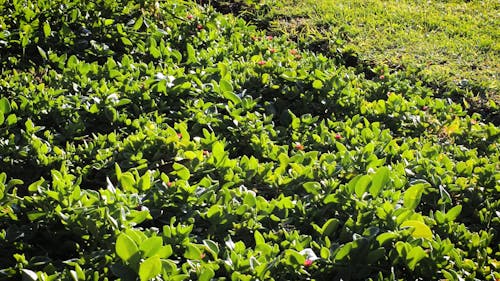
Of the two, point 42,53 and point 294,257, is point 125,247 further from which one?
point 42,53

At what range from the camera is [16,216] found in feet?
8.45

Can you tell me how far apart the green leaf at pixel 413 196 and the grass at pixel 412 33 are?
215 cm

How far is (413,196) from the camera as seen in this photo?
2.82 metres

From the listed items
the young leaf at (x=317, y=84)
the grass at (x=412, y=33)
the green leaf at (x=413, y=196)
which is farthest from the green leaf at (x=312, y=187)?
the grass at (x=412, y=33)

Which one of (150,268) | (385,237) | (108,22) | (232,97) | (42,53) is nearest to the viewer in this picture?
(150,268)

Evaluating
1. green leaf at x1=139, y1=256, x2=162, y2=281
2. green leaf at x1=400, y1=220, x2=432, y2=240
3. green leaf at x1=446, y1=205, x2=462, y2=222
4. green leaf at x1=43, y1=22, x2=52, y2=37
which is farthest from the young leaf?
green leaf at x1=139, y1=256, x2=162, y2=281

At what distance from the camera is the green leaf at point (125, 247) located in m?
2.23

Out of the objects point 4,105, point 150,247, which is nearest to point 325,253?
point 150,247

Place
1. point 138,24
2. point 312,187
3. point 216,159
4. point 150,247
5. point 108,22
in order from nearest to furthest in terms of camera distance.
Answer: point 150,247 < point 312,187 < point 216,159 < point 108,22 < point 138,24

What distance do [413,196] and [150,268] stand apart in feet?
4.29

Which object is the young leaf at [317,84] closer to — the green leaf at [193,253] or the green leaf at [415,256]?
the green leaf at [415,256]

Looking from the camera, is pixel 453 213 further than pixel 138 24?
No

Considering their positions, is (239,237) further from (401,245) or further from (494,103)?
(494,103)

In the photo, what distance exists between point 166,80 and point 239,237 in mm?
1471
